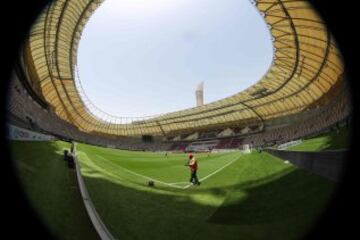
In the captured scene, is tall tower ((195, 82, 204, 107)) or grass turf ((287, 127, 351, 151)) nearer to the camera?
grass turf ((287, 127, 351, 151))

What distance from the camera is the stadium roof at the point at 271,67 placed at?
30062 mm

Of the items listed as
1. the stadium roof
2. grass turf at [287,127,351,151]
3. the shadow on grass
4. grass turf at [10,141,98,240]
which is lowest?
the shadow on grass

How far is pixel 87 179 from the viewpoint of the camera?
9227 millimetres

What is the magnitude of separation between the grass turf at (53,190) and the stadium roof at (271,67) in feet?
33.9

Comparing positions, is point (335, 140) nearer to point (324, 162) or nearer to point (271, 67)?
point (324, 162)

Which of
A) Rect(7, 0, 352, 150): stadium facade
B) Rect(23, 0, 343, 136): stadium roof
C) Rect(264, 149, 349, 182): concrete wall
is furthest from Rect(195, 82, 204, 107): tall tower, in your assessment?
Rect(264, 149, 349, 182): concrete wall

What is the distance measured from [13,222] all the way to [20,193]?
40 centimetres

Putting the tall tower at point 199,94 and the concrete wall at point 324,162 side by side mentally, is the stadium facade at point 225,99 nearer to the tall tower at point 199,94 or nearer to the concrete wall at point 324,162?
the concrete wall at point 324,162

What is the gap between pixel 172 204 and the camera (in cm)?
841

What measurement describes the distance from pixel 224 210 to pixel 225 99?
55.1 m

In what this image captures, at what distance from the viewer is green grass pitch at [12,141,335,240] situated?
6.04 m

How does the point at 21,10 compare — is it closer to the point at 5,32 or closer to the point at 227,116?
the point at 5,32

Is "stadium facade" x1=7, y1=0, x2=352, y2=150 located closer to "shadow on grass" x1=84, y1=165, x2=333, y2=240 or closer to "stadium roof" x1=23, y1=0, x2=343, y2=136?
"stadium roof" x1=23, y1=0, x2=343, y2=136

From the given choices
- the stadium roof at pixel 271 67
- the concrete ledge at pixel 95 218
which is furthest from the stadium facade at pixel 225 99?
the concrete ledge at pixel 95 218
